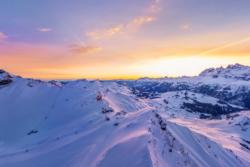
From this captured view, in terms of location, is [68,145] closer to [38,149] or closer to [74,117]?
[38,149]

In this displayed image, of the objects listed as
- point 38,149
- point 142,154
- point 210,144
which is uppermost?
point 142,154

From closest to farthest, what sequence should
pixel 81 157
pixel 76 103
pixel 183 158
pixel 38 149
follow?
pixel 81 157 < pixel 183 158 < pixel 38 149 < pixel 76 103

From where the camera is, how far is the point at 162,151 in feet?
86.2

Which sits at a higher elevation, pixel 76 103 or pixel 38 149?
pixel 76 103

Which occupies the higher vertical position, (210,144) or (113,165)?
(113,165)

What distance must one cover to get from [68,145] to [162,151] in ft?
34.4

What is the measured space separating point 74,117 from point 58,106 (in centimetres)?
875

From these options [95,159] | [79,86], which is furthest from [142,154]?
[79,86]

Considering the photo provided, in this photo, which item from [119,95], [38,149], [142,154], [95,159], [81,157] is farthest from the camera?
[119,95]

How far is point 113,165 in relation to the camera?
73.5 feet

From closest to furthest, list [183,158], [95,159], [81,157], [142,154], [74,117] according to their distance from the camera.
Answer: [142,154] < [95,159] < [81,157] < [183,158] < [74,117]

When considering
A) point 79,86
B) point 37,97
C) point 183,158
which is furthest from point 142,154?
point 79,86

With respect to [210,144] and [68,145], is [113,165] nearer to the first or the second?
[68,145]

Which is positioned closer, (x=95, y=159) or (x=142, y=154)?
(x=142, y=154)
